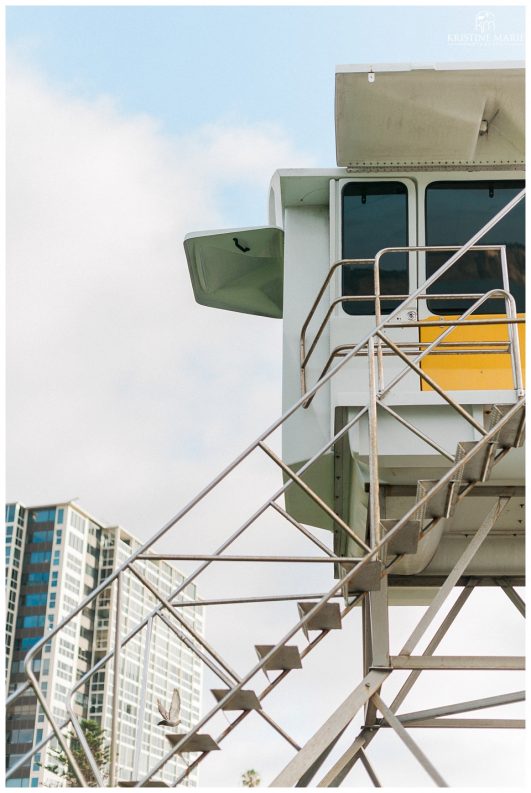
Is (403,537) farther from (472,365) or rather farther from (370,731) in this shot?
(370,731)

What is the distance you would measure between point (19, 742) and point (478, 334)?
98632 millimetres

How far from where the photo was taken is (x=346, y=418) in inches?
332

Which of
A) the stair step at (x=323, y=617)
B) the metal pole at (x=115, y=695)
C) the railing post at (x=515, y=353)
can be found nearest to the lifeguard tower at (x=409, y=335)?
the railing post at (x=515, y=353)

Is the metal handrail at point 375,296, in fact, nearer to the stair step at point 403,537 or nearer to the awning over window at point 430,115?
the awning over window at point 430,115

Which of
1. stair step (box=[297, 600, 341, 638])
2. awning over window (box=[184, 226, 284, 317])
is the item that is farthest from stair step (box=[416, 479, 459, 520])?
awning over window (box=[184, 226, 284, 317])

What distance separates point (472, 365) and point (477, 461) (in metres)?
1.74

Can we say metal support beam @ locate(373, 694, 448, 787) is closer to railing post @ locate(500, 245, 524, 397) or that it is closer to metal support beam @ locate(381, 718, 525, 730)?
metal support beam @ locate(381, 718, 525, 730)

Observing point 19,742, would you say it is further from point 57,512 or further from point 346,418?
point 346,418

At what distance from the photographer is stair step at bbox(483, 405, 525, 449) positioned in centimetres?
756

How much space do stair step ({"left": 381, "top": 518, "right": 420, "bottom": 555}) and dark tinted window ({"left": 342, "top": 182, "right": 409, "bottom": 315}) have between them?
2892mm

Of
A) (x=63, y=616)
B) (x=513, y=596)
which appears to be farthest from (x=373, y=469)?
(x=63, y=616)

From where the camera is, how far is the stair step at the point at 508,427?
7559mm

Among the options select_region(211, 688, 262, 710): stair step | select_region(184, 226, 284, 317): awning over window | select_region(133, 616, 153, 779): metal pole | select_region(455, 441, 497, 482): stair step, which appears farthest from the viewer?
select_region(184, 226, 284, 317): awning over window

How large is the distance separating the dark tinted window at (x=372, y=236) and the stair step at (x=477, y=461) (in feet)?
8.24
